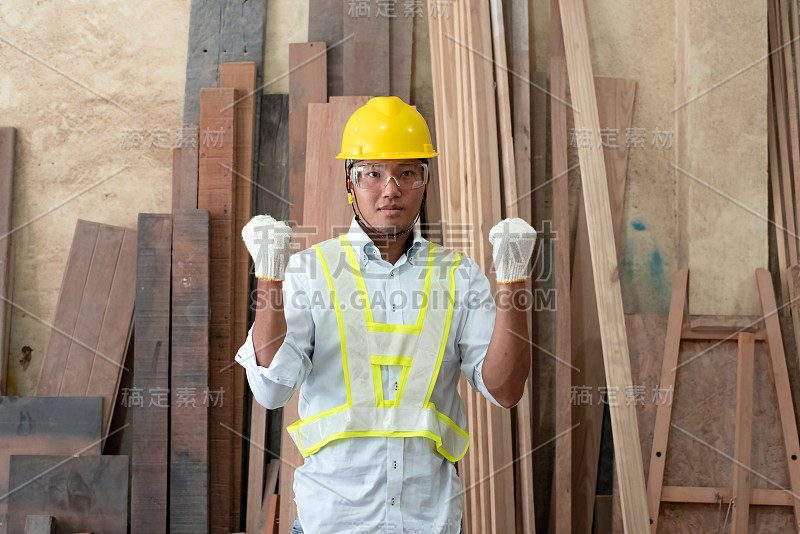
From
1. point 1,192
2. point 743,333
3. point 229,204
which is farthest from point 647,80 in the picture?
point 1,192

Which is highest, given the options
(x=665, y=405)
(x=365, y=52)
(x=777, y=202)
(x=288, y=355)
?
(x=365, y=52)

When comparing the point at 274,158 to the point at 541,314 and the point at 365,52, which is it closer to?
the point at 365,52

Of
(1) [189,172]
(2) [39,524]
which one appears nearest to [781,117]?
(1) [189,172]

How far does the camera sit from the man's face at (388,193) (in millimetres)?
1908

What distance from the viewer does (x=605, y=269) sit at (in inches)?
127

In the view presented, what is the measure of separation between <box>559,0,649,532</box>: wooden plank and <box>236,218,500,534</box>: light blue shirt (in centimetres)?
142

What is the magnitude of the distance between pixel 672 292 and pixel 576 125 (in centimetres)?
95

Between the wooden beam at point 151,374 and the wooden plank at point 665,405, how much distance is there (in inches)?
89.5

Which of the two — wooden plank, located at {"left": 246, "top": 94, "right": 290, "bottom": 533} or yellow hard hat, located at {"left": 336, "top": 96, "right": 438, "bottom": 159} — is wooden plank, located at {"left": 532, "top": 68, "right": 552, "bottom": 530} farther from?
yellow hard hat, located at {"left": 336, "top": 96, "right": 438, "bottom": 159}

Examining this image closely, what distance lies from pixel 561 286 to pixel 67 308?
96.0 inches

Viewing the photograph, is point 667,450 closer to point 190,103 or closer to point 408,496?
point 408,496

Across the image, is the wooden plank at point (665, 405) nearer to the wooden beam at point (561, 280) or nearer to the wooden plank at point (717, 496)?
the wooden plank at point (717, 496)

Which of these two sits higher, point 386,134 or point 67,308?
point 386,134

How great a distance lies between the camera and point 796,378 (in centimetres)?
354
